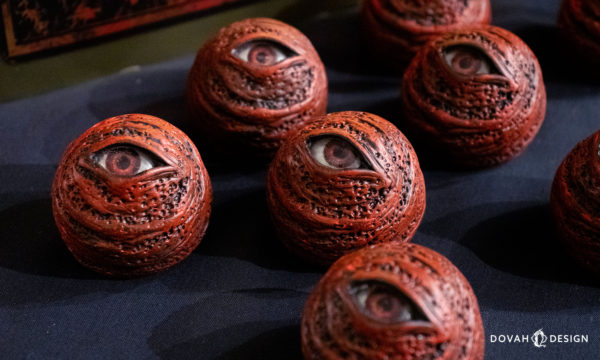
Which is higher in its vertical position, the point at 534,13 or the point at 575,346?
the point at 534,13

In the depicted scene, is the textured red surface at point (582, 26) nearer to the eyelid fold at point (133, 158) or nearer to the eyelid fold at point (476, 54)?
the eyelid fold at point (476, 54)

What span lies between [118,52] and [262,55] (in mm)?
710

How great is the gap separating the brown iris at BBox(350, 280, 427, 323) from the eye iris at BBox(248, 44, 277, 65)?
2.67ft

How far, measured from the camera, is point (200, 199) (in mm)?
1788

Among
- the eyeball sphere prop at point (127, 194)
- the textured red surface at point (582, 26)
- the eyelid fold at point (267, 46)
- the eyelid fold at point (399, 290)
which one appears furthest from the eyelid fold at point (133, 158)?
the textured red surface at point (582, 26)

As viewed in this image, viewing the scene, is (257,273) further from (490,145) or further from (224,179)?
(490,145)

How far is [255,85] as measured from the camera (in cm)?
196

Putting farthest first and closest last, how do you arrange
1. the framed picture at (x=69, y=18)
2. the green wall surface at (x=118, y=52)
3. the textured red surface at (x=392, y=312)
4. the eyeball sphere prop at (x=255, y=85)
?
the green wall surface at (x=118, y=52) → the framed picture at (x=69, y=18) → the eyeball sphere prop at (x=255, y=85) → the textured red surface at (x=392, y=312)

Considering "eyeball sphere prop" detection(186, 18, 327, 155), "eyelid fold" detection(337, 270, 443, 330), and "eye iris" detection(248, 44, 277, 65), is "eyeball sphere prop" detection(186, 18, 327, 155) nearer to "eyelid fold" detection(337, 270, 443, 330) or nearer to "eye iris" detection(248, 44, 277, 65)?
"eye iris" detection(248, 44, 277, 65)

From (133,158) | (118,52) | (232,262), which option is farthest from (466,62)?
(118,52)

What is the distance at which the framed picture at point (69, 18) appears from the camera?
2.17 m

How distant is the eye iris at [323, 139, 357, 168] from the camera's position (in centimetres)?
169

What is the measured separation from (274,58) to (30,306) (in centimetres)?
93

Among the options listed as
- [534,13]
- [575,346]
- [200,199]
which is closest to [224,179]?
[200,199]
